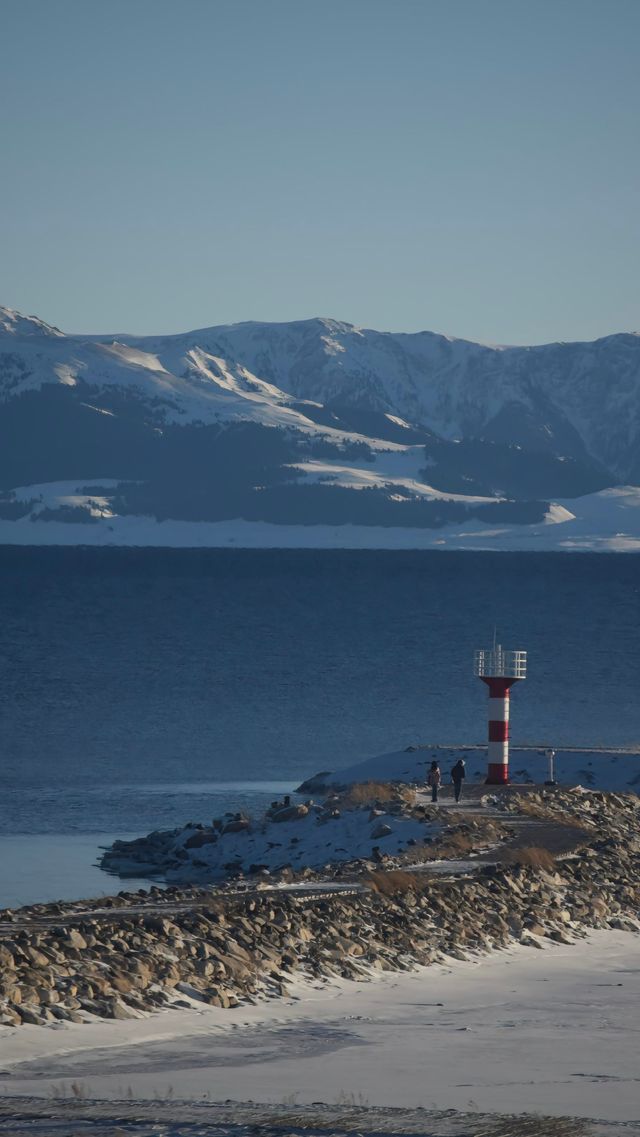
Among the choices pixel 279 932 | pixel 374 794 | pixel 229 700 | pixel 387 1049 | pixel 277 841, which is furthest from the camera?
pixel 229 700

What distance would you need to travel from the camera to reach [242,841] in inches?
1532

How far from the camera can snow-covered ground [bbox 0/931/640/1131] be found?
1602cm

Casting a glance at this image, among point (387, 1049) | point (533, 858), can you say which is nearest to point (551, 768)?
point (533, 858)

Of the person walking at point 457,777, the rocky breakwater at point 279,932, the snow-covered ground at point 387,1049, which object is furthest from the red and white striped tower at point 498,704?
the snow-covered ground at point 387,1049

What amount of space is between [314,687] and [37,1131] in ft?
248

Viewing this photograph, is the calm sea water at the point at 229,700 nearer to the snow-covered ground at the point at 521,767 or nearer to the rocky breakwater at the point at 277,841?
the rocky breakwater at the point at 277,841

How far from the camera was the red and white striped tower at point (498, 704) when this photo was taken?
43844mm

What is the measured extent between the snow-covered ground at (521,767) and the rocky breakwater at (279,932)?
16245 millimetres

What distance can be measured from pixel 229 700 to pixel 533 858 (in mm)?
52707

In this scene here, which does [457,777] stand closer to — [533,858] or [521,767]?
[521,767]

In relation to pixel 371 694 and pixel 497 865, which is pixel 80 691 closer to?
pixel 371 694

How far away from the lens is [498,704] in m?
43.9

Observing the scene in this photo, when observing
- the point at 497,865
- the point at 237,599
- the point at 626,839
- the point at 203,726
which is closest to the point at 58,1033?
the point at 497,865

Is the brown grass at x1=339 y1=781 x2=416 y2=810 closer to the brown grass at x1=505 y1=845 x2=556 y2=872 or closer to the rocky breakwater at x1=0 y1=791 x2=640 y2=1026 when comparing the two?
the brown grass at x1=505 y1=845 x2=556 y2=872
